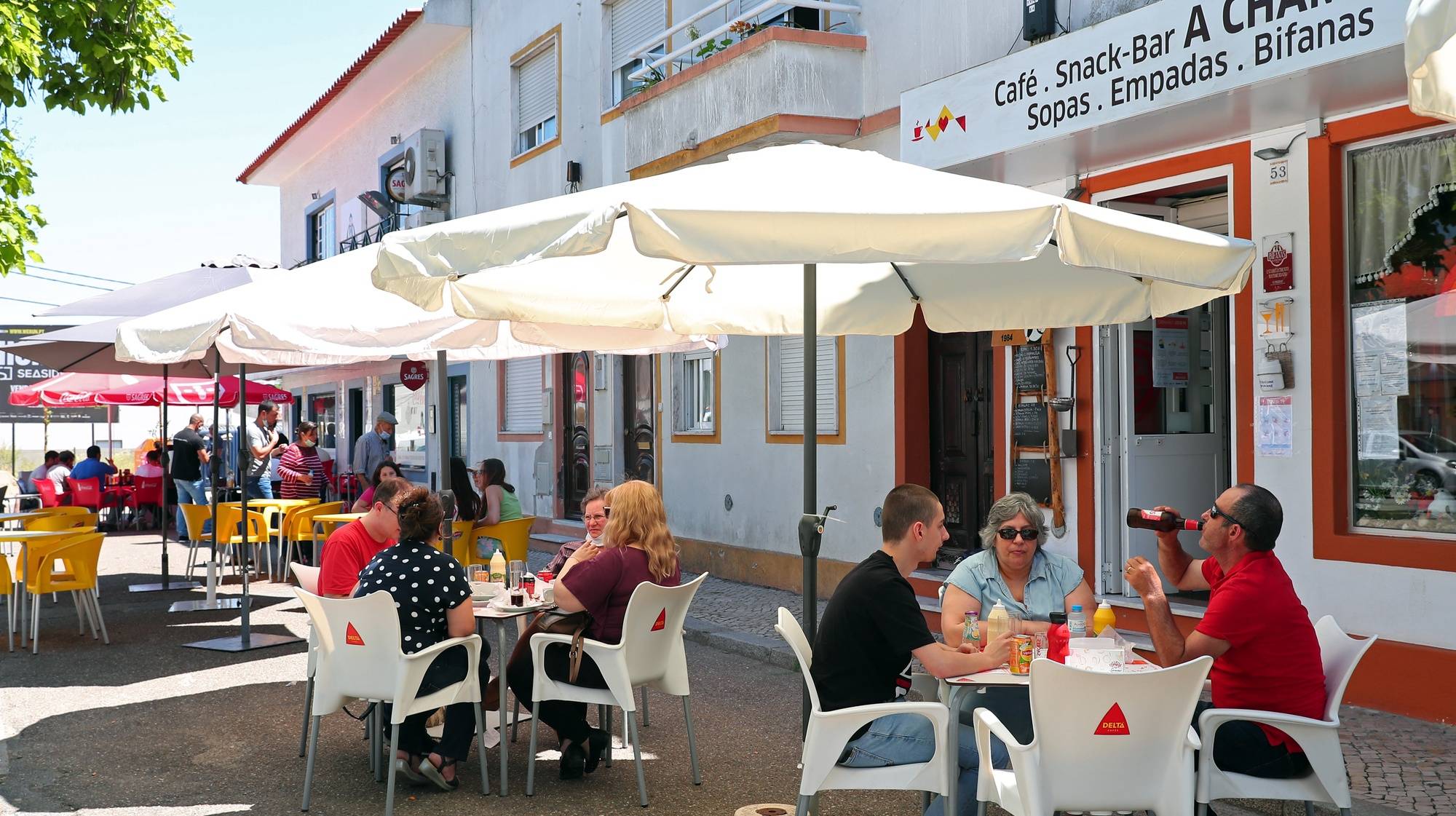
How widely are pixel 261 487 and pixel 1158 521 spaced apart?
14203 millimetres

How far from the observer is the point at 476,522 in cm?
1041

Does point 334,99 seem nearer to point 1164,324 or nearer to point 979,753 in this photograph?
point 1164,324

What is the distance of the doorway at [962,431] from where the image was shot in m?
11.1

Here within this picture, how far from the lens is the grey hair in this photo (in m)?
5.23

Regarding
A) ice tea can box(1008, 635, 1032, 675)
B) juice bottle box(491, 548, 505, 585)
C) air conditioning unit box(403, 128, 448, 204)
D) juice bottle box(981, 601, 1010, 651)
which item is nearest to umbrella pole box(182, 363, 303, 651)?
juice bottle box(491, 548, 505, 585)

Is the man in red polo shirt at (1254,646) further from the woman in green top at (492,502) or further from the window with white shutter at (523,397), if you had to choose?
the window with white shutter at (523,397)

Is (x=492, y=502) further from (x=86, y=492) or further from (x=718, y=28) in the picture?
(x=86, y=492)

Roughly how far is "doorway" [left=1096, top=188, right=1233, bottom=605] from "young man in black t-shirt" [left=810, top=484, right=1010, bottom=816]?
4.90 m

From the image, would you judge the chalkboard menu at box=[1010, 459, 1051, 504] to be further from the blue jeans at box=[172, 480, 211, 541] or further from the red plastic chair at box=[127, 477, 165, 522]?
the red plastic chair at box=[127, 477, 165, 522]

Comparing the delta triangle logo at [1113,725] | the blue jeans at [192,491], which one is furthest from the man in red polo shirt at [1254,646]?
the blue jeans at [192,491]

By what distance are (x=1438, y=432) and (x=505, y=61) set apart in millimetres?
15875

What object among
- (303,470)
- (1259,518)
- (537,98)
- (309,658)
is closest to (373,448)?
(303,470)

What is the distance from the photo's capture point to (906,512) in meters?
4.83

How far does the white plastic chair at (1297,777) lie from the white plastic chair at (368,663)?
3197 mm
